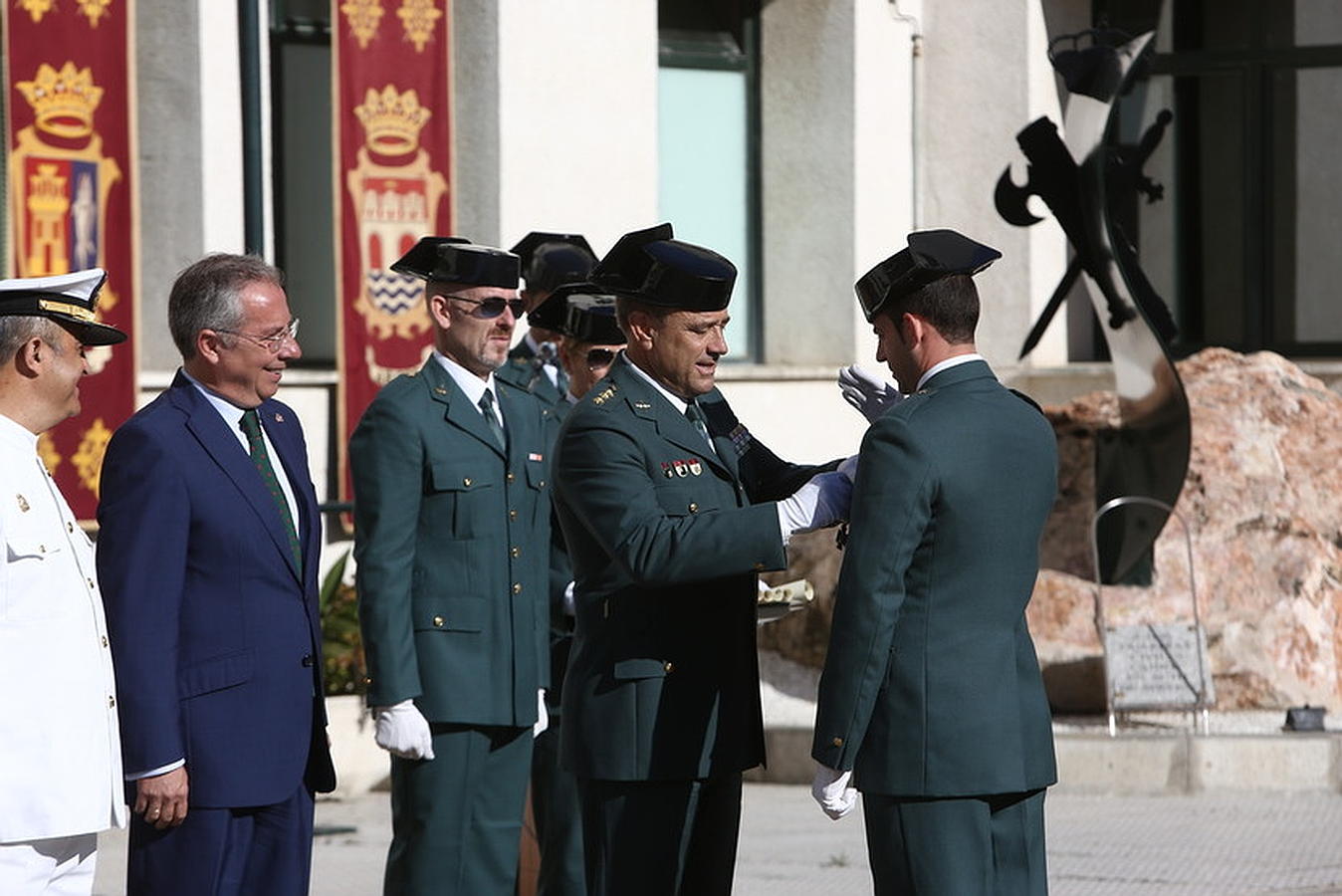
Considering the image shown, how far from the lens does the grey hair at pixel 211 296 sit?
16.2 ft

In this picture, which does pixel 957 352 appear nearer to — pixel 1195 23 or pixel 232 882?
pixel 232 882

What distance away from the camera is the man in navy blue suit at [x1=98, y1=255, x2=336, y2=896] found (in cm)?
470

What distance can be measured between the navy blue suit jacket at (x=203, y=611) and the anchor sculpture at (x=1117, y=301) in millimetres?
6953

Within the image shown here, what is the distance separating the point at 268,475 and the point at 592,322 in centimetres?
182

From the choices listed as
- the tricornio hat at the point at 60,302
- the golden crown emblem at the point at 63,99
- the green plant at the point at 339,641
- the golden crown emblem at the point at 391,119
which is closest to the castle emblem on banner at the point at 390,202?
the golden crown emblem at the point at 391,119

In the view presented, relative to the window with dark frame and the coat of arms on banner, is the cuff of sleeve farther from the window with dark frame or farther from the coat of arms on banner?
the window with dark frame

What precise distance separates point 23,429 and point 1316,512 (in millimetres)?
8557

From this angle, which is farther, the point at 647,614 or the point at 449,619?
the point at 449,619

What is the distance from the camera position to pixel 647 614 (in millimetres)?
4930

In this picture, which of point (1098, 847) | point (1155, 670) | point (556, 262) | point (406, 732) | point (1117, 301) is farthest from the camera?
point (1117, 301)

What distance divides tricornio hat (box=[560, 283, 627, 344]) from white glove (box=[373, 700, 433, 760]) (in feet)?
4.25

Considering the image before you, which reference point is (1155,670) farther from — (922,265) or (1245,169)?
(1245,169)

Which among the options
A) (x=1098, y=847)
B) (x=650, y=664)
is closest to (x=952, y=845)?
(x=650, y=664)

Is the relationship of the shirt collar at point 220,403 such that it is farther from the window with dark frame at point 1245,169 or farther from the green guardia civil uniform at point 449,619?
the window with dark frame at point 1245,169
